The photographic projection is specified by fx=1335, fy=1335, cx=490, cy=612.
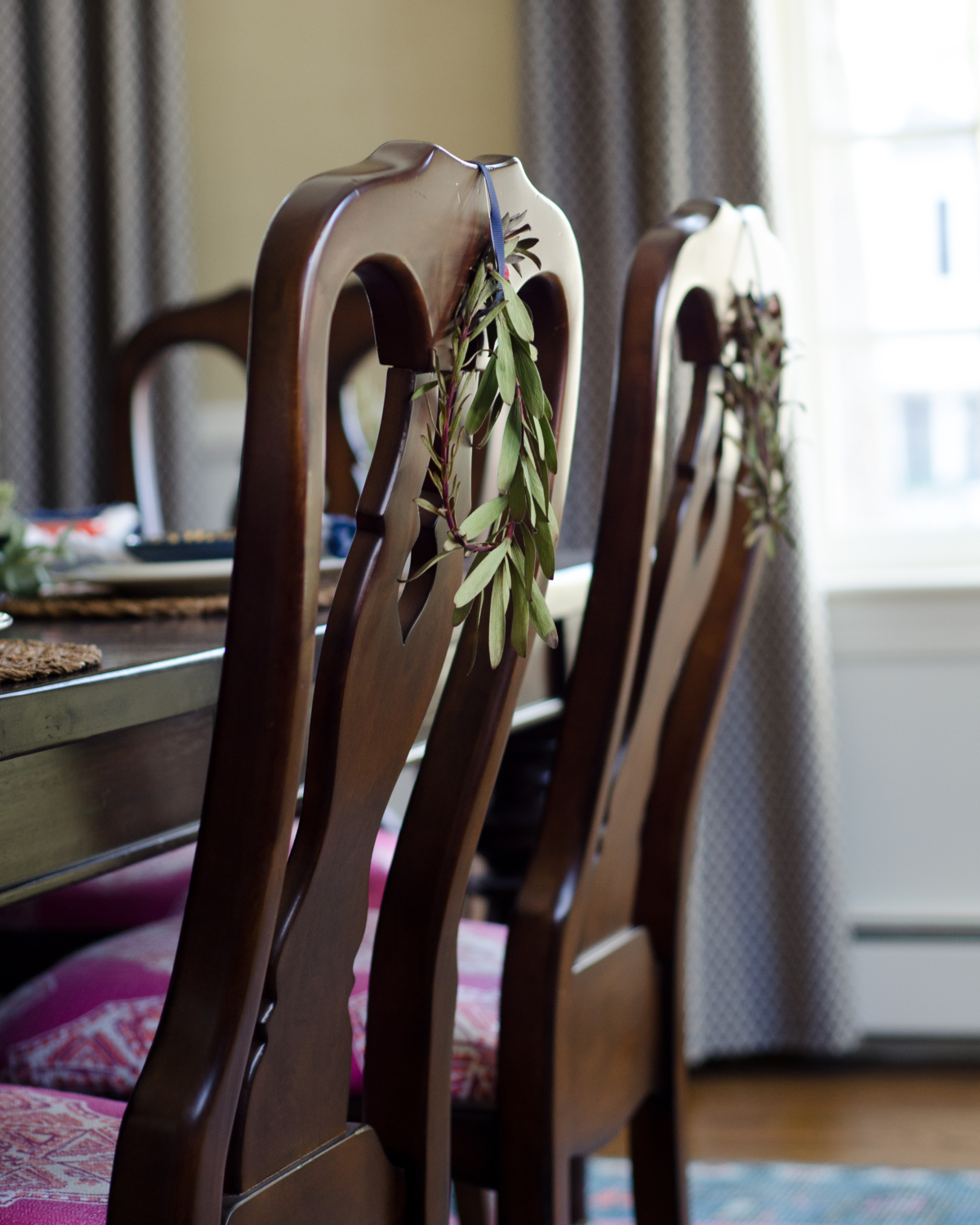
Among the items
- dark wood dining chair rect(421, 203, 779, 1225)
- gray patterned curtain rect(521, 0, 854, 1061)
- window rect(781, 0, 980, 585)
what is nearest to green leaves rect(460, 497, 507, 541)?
dark wood dining chair rect(421, 203, 779, 1225)

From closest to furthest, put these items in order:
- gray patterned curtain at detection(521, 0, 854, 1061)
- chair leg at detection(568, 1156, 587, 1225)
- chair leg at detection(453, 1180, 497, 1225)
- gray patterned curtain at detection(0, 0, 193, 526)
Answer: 1. chair leg at detection(453, 1180, 497, 1225)
2. chair leg at detection(568, 1156, 587, 1225)
3. gray patterned curtain at detection(521, 0, 854, 1061)
4. gray patterned curtain at detection(0, 0, 193, 526)

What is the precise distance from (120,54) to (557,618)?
6.39 ft

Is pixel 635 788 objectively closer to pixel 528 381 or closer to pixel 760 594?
pixel 528 381

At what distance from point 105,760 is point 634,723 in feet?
1.42

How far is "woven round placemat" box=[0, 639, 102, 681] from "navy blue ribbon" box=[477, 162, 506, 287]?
0.94 feet

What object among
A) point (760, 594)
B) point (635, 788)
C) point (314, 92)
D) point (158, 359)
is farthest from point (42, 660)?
point (314, 92)

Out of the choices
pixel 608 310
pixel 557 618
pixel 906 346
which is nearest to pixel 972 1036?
pixel 906 346

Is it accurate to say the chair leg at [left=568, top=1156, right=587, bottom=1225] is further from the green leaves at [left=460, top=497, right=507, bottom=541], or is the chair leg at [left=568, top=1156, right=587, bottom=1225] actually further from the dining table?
the green leaves at [left=460, top=497, right=507, bottom=541]

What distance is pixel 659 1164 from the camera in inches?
44.9

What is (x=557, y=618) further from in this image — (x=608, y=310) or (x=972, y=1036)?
(x=972, y=1036)

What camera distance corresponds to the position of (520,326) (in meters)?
0.64

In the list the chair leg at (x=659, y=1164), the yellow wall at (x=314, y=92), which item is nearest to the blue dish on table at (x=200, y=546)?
the chair leg at (x=659, y=1164)

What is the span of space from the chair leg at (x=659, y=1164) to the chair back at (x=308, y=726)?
0.44 metres

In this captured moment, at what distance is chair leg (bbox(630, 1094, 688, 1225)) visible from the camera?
1134 mm
